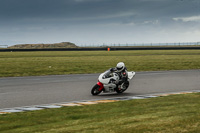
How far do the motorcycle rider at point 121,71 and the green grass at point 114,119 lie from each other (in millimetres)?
2633

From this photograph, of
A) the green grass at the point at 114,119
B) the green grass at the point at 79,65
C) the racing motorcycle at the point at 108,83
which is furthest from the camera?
the green grass at the point at 79,65

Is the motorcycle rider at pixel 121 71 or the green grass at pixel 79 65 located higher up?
the motorcycle rider at pixel 121 71

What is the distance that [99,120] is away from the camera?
26.9ft

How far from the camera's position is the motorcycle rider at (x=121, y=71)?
1373 cm

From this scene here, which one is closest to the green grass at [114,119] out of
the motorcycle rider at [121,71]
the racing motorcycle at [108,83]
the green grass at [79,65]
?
the racing motorcycle at [108,83]

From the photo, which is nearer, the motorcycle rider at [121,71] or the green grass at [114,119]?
the green grass at [114,119]

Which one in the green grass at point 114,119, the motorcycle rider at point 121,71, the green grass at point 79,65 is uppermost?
the motorcycle rider at point 121,71

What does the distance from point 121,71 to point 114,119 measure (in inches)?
228

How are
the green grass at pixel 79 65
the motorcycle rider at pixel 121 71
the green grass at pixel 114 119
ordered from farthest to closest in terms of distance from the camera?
the green grass at pixel 79 65 → the motorcycle rider at pixel 121 71 → the green grass at pixel 114 119

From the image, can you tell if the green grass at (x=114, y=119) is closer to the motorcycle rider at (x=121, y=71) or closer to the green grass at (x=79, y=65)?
the motorcycle rider at (x=121, y=71)

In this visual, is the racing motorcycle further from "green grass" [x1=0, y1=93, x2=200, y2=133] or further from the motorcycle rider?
"green grass" [x1=0, y1=93, x2=200, y2=133]

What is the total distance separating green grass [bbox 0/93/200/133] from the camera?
7.09m

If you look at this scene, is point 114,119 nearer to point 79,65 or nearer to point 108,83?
point 108,83

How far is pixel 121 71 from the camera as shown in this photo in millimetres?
13836
